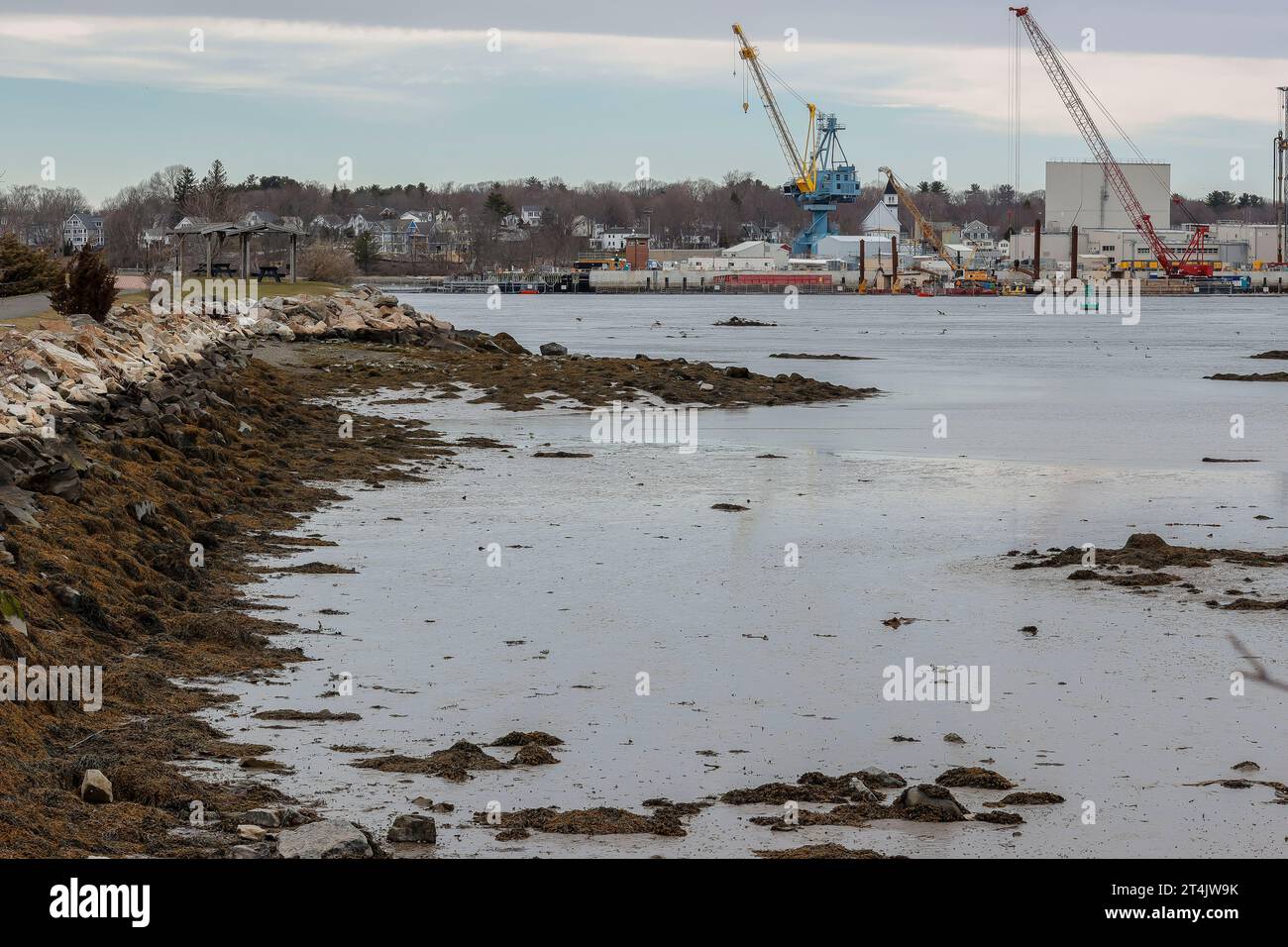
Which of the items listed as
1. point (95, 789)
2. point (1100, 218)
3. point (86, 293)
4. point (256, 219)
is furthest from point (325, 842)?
point (1100, 218)

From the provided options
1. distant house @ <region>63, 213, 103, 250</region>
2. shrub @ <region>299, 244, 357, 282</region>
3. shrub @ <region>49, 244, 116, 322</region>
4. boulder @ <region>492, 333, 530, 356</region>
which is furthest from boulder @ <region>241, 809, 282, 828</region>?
distant house @ <region>63, 213, 103, 250</region>

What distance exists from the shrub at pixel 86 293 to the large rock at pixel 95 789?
75.6 feet

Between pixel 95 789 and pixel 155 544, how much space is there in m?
5.67

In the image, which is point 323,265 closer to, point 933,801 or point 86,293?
point 86,293

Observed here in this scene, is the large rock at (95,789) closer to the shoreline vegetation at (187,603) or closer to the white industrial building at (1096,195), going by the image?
the shoreline vegetation at (187,603)

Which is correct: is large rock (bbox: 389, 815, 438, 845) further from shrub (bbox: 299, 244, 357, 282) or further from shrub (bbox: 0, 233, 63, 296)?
shrub (bbox: 299, 244, 357, 282)

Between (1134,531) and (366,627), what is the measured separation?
25.5ft

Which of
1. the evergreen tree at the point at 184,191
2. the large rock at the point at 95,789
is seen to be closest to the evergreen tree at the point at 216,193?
the evergreen tree at the point at 184,191

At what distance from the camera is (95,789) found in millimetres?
7227

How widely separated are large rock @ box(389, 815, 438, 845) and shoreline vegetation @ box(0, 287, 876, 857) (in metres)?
0.32

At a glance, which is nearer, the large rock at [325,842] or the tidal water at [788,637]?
the large rock at [325,842]

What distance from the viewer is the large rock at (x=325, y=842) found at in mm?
6395
